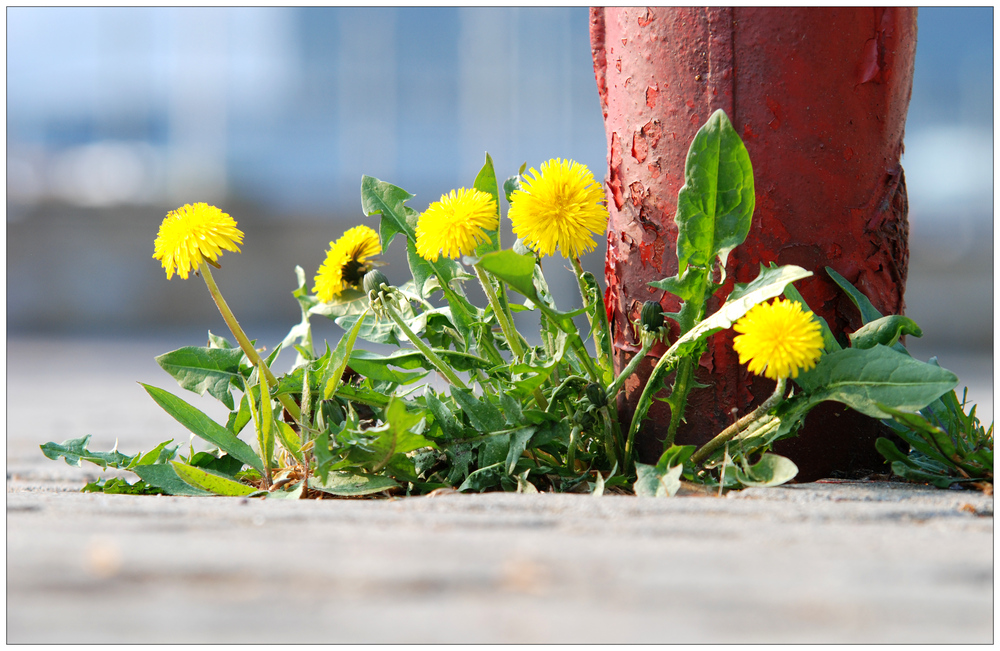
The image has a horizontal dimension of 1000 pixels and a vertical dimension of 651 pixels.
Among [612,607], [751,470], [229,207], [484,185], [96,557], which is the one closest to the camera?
[612,607]

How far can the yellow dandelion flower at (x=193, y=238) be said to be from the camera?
5.59 ft

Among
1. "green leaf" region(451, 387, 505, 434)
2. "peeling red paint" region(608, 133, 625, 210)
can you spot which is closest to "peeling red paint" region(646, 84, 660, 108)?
"peeling red paint" region(608, 133, 625, 210)

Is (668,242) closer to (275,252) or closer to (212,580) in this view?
(212,580)

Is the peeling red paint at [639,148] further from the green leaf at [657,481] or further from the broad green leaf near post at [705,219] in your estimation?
the green leaf at [657,481]

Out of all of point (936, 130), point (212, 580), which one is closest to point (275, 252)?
point (936, 130)

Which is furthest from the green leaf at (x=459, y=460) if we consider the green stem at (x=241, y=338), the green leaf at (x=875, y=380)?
the green leaf at (x=875, y=380)

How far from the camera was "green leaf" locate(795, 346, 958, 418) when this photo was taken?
4.84 ft

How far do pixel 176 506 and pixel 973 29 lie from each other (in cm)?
1171

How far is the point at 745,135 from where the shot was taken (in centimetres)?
173

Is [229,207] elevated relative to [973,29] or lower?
lower

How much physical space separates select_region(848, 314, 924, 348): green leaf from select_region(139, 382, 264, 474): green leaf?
1268 mm

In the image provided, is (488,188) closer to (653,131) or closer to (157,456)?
(653,131)

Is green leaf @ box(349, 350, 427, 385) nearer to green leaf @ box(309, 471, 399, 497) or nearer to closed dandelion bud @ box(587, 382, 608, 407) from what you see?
green leaf @ box(309, 471, 399, 497)

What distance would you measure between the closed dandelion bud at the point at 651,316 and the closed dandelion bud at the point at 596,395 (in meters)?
0.15
